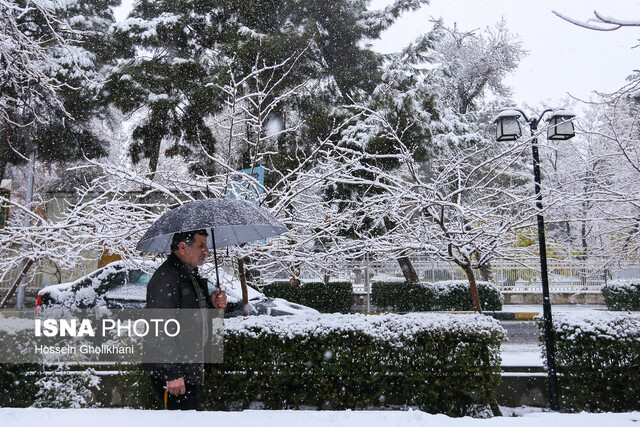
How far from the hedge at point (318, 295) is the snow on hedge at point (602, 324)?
11.4m

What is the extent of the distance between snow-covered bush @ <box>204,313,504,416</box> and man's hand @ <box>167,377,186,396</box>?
188cm

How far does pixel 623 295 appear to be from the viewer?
14.4 metres

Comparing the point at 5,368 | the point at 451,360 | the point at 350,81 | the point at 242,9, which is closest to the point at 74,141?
the point at 242,9

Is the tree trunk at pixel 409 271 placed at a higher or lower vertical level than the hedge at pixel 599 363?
higher

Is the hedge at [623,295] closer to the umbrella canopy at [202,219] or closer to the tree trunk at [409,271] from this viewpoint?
the tree trunk at [409,271]

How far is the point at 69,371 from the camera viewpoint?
205 inches

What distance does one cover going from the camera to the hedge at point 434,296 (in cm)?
1577

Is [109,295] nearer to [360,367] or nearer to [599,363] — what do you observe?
[360,367]

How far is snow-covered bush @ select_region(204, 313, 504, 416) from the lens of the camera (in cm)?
482

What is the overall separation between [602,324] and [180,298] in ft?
15.5

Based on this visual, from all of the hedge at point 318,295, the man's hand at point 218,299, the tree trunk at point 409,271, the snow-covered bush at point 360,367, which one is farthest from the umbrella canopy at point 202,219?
the tree trunk at point 409,271

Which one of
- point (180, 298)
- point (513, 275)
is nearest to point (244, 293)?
point (180, 298)

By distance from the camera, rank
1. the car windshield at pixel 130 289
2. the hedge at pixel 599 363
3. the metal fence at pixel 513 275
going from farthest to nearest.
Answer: the metal fence at pixel 513 275 → the car windshield at pixel 130 289 → the hedge at pixel 599 363

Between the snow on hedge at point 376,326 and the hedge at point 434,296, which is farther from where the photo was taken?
the hedge at point 434,296
